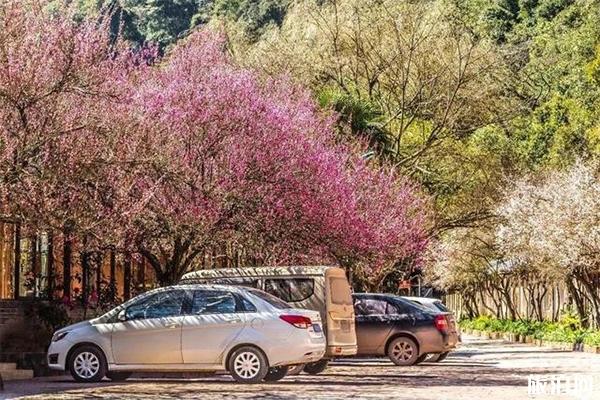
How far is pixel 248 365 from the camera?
20.4 meters

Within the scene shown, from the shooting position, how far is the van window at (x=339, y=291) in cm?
2278

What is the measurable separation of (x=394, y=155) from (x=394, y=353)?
16308 mm

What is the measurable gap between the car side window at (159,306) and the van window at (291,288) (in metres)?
2.47

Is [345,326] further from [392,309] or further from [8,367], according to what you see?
[8,367]

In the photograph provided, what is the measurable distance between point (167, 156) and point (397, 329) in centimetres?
670

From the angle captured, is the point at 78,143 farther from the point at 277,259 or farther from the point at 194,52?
the point at 277,259

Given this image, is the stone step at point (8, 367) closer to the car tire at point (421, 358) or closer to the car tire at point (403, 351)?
the car tire at point (403, 351)

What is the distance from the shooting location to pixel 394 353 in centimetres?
2808

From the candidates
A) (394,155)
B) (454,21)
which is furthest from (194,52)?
(454,21)

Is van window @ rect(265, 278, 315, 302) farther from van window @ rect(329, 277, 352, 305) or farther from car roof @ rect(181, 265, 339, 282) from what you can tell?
van window @ rect(329, 277, 352, 305)

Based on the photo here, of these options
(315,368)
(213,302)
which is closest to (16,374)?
(213,302)

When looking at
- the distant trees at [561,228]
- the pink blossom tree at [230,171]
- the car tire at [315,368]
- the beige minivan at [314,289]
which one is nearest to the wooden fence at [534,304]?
the distant trees at [561,228]

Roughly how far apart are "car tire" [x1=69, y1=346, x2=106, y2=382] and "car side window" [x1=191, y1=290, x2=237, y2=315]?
178cm

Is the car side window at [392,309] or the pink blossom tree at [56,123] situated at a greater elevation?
the pink blossom tree at [56,123]
